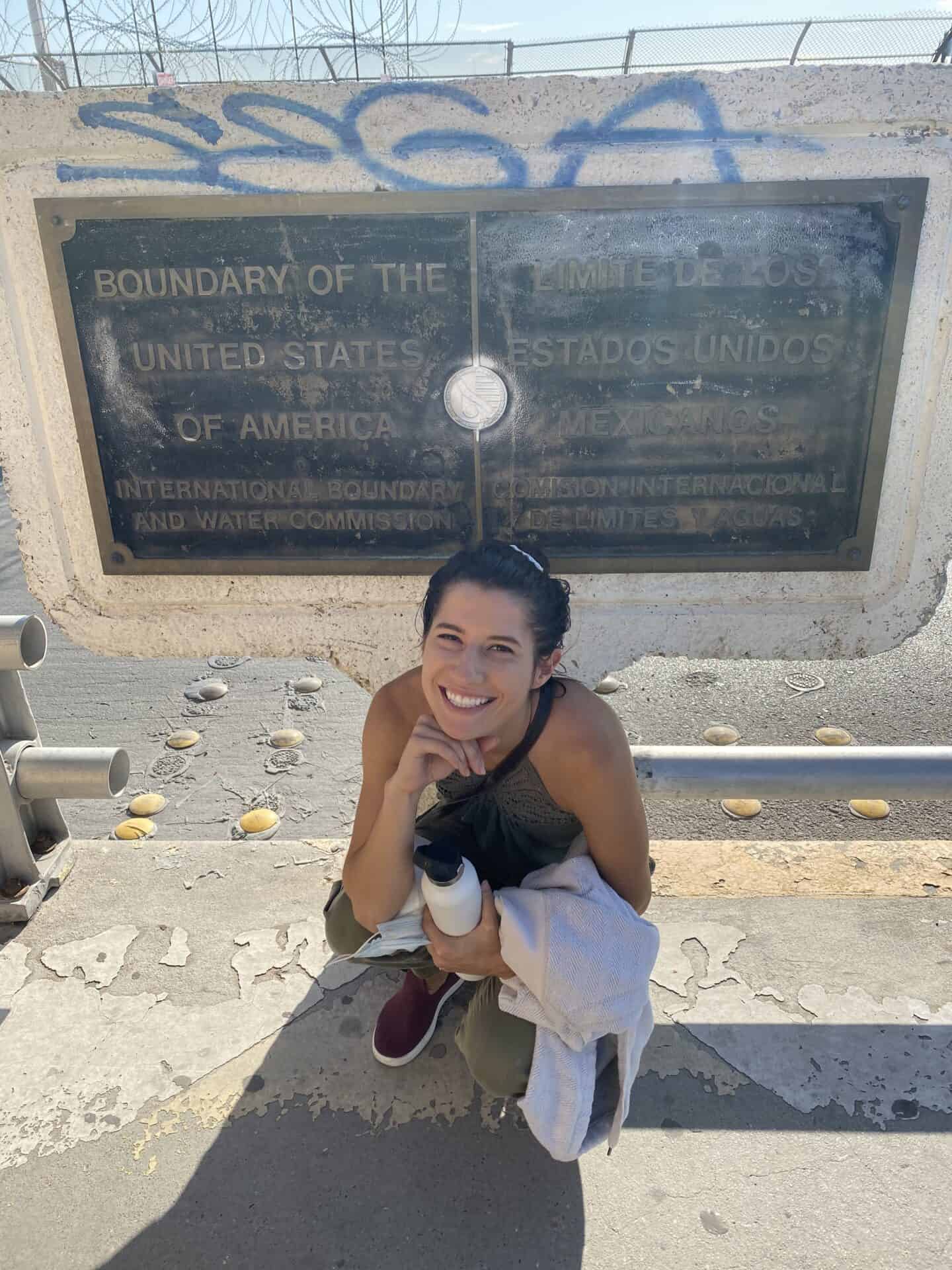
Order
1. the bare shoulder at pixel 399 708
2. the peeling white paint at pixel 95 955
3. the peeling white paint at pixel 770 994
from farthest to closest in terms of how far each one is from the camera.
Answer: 1. the peeling white paint at pixel 95 955
2. the peeling white paint at pixel 770 994
3. the bare shoulder at pixel 399 708

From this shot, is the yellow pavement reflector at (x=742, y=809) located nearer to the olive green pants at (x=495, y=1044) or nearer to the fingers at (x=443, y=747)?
the olive green pants at (x=495, y=1044)

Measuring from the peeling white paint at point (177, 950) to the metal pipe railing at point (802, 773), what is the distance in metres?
1.27

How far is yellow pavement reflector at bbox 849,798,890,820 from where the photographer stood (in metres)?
2.96

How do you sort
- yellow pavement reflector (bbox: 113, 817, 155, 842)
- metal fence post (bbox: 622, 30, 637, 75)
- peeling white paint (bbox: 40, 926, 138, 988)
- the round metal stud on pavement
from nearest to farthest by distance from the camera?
peeling white paint (bbox: 40, 926, 138, 988) → yellow pavement reflector (bbox: 113, 817, 155, 842) → the round metal stud on pavement → metal fence post (bbox: 622, 30, 637, 75)

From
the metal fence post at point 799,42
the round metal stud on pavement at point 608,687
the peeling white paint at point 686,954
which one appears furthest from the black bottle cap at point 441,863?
the metal fence post at point 799,42

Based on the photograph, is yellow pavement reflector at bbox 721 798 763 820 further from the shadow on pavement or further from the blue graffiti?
the blue graffiti

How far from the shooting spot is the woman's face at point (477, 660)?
1.48m

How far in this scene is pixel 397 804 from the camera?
151cm

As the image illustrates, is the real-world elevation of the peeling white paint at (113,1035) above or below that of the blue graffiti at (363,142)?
below

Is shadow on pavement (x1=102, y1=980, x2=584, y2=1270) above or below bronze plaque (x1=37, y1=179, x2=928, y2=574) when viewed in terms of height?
below

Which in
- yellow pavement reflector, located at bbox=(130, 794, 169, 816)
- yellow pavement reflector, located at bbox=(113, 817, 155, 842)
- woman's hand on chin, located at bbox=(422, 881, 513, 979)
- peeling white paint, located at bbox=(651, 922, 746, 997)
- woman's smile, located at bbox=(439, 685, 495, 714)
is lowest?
yellow pavement reflector, located at bbox=(113, 817, 155, 842)

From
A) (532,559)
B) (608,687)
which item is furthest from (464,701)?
(608,687)

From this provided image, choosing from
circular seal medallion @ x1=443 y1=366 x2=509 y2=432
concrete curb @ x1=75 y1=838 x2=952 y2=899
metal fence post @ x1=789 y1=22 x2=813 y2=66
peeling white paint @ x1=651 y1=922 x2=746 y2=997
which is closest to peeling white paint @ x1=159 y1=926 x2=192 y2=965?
concrete curb @ x1=75 y1=838 x2=952 y2=899

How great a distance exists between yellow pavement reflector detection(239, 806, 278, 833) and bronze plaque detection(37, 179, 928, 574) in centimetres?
112
